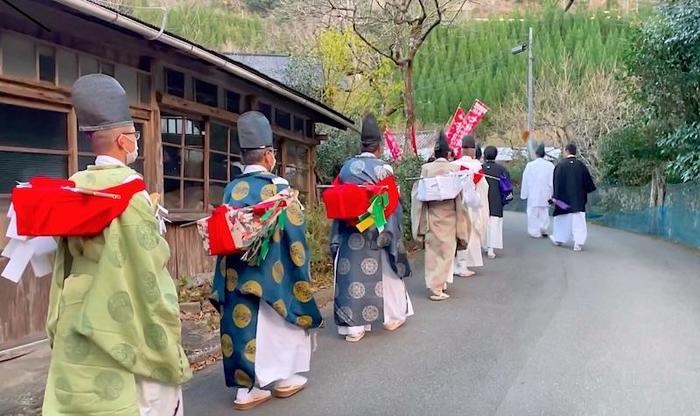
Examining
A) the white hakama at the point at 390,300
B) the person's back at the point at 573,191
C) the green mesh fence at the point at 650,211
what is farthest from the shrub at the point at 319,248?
the green mesh fence at the point at 650,211

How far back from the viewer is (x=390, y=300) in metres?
7.31

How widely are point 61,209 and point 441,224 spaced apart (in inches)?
234

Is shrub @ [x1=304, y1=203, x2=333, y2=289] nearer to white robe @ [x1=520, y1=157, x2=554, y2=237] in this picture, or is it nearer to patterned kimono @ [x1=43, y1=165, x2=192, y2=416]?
white robe @ [x1=520, y1=157, x2=554, y2=237]

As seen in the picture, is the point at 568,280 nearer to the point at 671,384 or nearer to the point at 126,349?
the point at 671,384

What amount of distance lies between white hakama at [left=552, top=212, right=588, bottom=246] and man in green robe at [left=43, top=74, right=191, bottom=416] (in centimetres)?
1171

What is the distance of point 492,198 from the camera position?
13227 millimetres

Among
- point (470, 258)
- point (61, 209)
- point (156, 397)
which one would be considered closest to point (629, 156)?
point (470, 258)

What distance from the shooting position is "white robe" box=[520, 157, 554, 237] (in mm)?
15656

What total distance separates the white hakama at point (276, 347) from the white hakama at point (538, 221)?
12.0m

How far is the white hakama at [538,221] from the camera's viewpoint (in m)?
16.3

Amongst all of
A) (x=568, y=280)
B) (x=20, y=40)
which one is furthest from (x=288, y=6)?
(x=20, y=40)

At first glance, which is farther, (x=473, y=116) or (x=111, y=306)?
(x=473, y=116)

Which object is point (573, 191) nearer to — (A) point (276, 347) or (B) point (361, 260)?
(B) point (361, 260)

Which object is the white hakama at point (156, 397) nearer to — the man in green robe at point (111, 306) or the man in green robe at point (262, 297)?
the man in green robe at point (111, 306)
